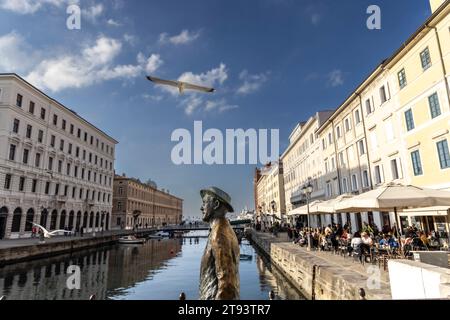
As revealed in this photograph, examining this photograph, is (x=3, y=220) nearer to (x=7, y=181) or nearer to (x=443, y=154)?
(x=7, y=181)

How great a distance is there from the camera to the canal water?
50.4ft

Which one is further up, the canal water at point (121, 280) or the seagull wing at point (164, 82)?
the seagull wing at point (164, 82)

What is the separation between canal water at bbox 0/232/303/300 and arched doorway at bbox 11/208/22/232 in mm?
9699

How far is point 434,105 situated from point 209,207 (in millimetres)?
18798

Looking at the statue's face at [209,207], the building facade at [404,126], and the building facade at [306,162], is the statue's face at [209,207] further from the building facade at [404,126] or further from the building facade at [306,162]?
the building facade at [306,162]

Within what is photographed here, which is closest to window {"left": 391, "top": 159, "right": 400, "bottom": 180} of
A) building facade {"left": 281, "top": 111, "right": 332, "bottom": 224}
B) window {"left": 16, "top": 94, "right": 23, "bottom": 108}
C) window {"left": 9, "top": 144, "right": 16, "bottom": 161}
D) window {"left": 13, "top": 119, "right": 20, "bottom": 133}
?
building facade {"left": 281, "top": 111, "right": 332, "bottom": 224}

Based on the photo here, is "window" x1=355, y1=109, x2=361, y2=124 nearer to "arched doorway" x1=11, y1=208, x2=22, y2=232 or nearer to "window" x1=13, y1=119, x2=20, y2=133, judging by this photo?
"window" x1=13, y1=119, x2=20, y2=133

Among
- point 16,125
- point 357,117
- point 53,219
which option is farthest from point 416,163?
point 53,219

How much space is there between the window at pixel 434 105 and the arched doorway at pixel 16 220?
1617 inches

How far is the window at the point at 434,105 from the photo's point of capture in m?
16.8

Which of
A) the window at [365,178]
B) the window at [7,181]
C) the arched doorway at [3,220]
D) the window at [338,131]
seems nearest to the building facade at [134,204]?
the arched doorway at [3,220]

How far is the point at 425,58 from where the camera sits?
17.9 meters

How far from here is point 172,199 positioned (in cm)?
13450
